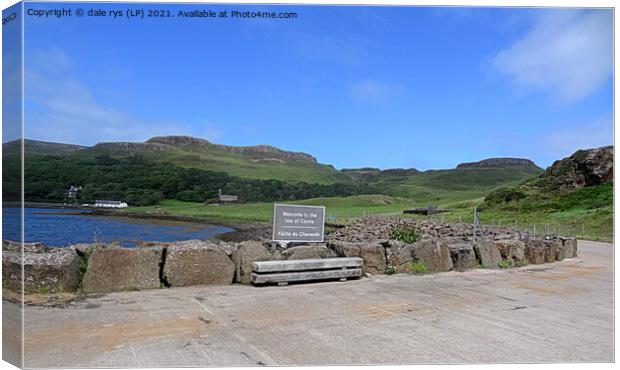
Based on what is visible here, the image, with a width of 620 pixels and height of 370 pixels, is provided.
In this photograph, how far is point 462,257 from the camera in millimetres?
12672

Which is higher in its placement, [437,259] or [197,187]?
[197,187]

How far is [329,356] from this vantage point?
17.6 ft

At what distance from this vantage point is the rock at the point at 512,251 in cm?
1424

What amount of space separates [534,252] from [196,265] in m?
10.5

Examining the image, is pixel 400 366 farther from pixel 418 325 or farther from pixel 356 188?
pixel 356 188

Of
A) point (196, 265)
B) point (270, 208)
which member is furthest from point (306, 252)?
point (270, 208)

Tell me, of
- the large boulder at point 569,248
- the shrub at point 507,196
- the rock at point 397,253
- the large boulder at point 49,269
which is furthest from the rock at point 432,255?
the shrub at point 507,196

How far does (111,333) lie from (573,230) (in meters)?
27.7

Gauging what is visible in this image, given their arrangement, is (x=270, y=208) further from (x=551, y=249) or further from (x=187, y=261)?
(x=551, y=249)

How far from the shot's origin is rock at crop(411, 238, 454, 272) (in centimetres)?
1205

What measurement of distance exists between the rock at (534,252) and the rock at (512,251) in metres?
0.48

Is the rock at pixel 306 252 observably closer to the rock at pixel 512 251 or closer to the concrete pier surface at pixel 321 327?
the concrete pier surface at pixel 321 327

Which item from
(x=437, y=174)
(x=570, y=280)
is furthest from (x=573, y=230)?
(x=437, y=174)

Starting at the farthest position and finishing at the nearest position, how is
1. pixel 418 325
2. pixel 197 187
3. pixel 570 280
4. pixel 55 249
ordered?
pixel 197 187
pixel 570 280
pixel 55 249
pixel 418 325
